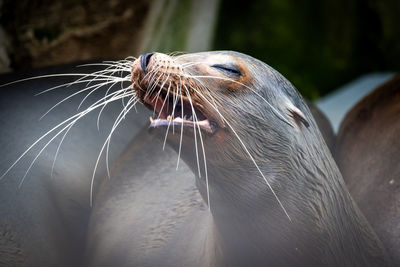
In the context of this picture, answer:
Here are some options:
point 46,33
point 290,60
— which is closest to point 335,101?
point 290,60

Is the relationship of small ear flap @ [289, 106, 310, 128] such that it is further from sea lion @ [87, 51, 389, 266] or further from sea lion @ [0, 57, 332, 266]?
sea lion @ [0, 57, 332, 266]

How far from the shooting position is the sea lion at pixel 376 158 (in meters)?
2.04

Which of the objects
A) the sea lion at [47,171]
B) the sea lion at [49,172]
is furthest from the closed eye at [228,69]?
the sea lion at [47,171]

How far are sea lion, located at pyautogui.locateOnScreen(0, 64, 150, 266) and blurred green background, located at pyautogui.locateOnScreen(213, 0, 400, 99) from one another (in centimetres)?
213

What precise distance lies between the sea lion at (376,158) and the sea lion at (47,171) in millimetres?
1121

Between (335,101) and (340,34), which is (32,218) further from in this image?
(340,34)

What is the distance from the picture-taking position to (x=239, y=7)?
4.39m

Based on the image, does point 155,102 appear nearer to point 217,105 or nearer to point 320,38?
point 217,105

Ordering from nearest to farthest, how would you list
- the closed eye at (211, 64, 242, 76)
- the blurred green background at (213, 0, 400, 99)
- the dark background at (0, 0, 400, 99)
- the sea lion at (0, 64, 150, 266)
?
the closed eye at (211, 64, 242, 76) < the sea lion at (0, 64, 150, 266) < the dark background at (0, 0, 400, 99) < the blurred green background at (213, 0, 400, 99)

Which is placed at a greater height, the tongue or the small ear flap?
the tongue

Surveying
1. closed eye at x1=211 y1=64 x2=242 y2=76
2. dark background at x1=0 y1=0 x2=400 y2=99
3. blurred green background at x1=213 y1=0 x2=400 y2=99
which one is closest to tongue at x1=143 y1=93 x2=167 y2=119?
closed eye at x1=211 y1=64 x2=242 y2=76

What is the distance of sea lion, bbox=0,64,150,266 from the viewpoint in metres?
2.04

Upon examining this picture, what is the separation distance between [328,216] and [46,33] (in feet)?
6.90

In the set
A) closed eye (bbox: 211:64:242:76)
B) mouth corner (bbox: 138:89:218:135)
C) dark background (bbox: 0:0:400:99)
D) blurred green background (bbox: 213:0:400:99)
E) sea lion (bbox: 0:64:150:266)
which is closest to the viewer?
mouth corner (bbox: 138:89:218:135)
